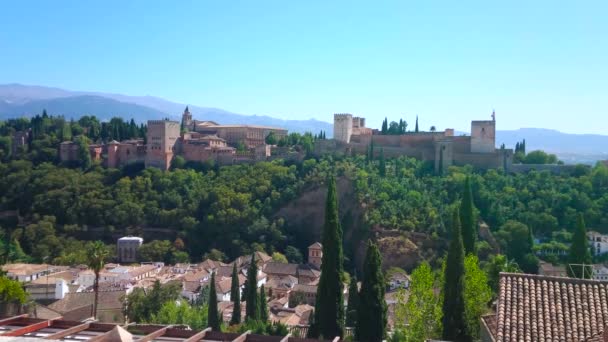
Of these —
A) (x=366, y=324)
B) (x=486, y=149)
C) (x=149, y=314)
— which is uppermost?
(x=486, y=149)

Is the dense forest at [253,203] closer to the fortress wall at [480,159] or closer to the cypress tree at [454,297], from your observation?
the fortress wall at [480,159]

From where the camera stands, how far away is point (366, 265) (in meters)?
20.1

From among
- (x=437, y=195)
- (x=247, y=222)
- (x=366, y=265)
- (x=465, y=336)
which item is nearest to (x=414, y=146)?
(x=437, y=195)

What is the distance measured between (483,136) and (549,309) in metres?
47.5

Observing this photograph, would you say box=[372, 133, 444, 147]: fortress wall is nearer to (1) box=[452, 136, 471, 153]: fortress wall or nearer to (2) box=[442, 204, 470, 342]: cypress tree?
(1) box=[452, 136, 471, 153]: fortress wall

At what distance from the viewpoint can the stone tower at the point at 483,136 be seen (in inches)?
2207

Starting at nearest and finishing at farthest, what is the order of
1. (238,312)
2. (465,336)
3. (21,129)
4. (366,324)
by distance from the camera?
(465,336) → (366,324) → (238,312) → (21,129)

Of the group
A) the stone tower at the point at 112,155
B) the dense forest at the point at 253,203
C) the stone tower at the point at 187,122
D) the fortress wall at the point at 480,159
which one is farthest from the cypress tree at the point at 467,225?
the stone tower at the point at 187,122

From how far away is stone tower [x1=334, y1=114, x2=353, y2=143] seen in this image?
2445 inches

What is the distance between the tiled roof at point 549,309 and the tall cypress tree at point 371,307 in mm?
8317

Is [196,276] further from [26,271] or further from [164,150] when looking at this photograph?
[164,150]

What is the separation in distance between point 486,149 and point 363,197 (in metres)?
15.6

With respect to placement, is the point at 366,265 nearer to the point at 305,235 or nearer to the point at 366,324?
the point at 366,324

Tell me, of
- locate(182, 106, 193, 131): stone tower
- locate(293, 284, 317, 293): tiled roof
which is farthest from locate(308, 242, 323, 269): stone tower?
locate(182, 106, 193, 131): stone tower
